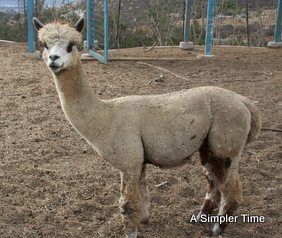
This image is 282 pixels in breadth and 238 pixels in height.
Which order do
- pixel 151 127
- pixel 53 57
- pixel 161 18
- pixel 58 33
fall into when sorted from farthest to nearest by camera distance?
pixel 161 18 → pixel 151 127 → pixel 58 33 → pixel 53 57

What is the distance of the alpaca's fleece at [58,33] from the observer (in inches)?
109

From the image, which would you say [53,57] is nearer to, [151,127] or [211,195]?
[151,127]

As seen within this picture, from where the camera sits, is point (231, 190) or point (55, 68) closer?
point (55, 68)

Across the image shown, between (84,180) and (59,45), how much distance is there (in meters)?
1.91

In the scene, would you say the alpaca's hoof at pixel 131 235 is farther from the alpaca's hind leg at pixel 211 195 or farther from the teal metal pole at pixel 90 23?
the teal metal pole at pixel 90 23

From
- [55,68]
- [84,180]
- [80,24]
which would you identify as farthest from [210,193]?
[80,24]

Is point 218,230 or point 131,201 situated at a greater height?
point 131,201

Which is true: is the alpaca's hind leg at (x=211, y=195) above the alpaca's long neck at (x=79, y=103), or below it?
below

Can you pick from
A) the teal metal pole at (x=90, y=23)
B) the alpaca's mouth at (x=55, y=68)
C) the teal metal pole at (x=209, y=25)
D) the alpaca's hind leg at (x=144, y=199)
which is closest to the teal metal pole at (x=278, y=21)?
the teal metal pole at (x=209, y=25)

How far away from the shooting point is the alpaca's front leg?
3002mm

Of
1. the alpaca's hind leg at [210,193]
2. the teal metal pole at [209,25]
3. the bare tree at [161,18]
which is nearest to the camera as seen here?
the alpaca's hind leg at [210,193]

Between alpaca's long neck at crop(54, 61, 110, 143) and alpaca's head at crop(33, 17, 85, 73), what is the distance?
10 centimetres

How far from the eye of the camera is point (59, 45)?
2758mm

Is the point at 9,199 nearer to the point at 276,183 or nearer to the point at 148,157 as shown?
the point at 148,157
